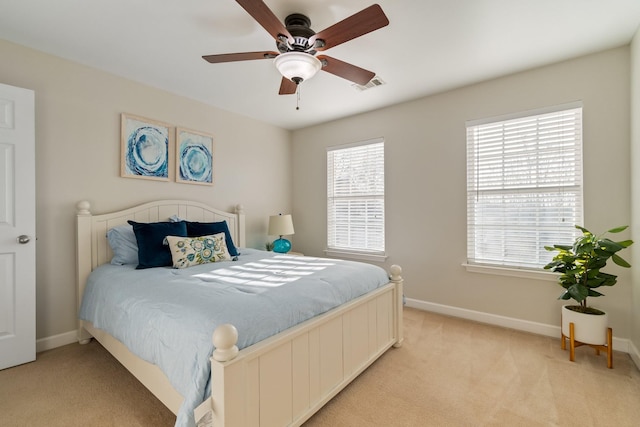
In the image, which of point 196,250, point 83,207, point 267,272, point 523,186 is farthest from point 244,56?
point 523,186

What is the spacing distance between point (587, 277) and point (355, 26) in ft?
8.14

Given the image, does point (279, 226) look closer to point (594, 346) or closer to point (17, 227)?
point (17, 227)

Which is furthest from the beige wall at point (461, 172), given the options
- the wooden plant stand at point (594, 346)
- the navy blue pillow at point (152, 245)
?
the navy blue pillow at point (152, 245)

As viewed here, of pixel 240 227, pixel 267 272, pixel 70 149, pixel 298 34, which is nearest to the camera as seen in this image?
pixel 298 34

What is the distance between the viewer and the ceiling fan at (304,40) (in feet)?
4.91

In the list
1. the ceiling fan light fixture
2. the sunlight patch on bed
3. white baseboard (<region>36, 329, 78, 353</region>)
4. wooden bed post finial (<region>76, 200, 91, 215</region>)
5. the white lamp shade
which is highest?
the ceiling fan light fixture

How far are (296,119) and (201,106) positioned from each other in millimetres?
1289

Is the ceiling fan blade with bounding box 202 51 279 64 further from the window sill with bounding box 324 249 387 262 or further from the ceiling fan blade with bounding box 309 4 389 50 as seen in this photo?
the window sill with bounding box 324 249 387 262

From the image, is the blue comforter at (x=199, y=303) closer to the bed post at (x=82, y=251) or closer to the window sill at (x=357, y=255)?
the bed post at (x=82, y=251)

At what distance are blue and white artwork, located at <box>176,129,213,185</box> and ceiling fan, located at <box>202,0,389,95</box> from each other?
1629 millimetres

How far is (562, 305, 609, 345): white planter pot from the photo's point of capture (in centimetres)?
217

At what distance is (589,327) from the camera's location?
2.20m

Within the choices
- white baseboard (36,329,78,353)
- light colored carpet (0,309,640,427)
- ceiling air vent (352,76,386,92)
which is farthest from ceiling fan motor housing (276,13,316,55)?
white baseboard (36,329,78,353)

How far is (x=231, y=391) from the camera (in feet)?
3.83
